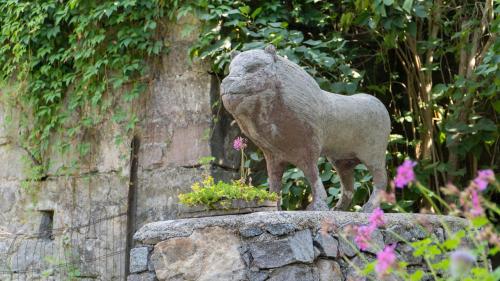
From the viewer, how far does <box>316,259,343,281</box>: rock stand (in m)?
3.33

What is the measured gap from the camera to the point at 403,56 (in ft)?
19.2

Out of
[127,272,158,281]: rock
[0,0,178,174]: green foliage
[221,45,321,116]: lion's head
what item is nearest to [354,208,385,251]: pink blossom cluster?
[221,45,321,116]: lion's head

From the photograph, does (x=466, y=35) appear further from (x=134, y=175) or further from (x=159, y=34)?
(x=134, y=175)

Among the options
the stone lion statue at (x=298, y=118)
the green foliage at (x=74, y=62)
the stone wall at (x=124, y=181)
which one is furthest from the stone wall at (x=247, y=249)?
the green foliage at (x=74, y=62)

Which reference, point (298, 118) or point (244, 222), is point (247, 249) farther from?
point (298, 118)

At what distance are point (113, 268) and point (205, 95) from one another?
1463 millimetres

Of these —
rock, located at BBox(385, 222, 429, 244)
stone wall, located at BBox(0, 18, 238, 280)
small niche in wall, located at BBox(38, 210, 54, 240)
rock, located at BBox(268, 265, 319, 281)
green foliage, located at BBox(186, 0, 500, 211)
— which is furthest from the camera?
small niche in wall, located at BBox(38, 210, 54, 240)

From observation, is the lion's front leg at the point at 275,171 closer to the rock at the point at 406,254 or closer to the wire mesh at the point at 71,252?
the rock at the point at 406,254

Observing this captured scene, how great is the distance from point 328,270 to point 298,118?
2.38 ft

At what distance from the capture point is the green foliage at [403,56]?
5.09m

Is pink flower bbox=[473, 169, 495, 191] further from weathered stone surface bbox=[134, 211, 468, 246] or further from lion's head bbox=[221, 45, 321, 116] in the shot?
lion's head bbox=[221, 45, 321, 116]

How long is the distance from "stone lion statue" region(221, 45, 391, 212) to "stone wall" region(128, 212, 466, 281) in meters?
0.32

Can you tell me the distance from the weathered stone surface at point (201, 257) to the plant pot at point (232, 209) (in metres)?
0.11

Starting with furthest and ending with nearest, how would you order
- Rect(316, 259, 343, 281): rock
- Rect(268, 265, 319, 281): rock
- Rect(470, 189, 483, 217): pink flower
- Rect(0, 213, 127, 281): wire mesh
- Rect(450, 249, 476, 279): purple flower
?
Rect(0, 213, 127, 281): wire mesh → Rect(316, 259, 343, 281): rock → Rect(268, 265, 319, 281): rock → Rect(470, 189, 483, 217): pink flower → Rect(450, 249, 476, 279): purple flower
